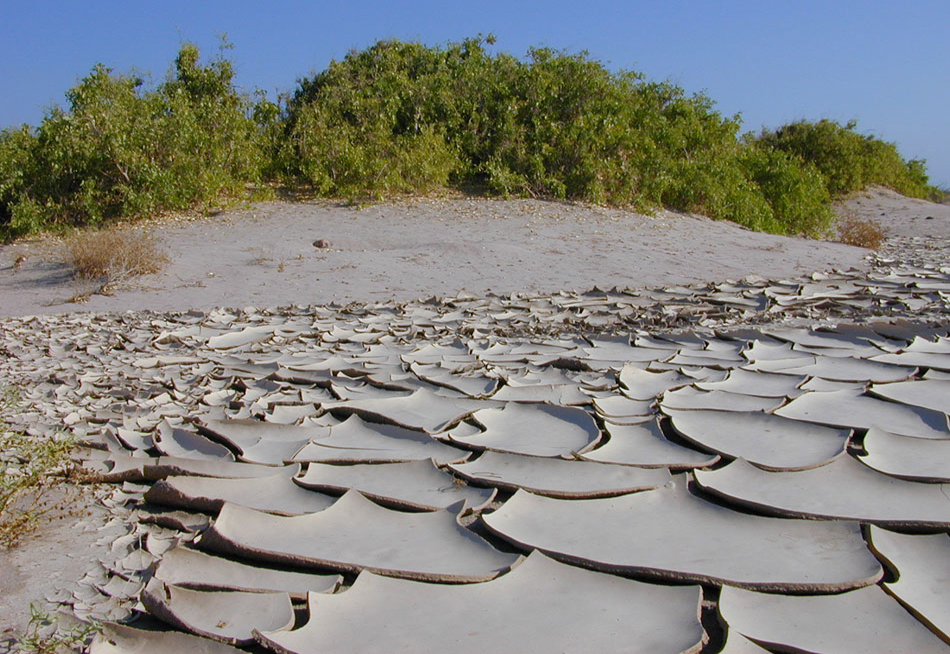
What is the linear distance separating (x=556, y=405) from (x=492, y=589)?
1.08 m

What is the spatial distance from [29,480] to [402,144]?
26.8 feet

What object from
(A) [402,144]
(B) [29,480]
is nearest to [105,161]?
(A) [402,144]

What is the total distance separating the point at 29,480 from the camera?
185cm

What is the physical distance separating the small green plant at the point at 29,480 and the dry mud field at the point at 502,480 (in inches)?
2.1

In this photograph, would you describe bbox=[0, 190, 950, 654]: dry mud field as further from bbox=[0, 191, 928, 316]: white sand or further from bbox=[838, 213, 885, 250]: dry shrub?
bbox=[838, 213, 885, 250]: dry shrub

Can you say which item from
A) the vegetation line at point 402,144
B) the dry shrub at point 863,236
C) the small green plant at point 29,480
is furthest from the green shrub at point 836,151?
the small green plant at point 29,480

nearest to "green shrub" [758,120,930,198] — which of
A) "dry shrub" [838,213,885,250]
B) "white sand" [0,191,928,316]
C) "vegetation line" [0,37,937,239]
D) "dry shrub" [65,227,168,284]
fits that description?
"vegetation line" [0,37,937,239]

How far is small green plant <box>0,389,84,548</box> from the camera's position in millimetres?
1745

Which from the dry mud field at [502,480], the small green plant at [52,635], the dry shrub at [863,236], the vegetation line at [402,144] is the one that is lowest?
the small green plant at [52,635]

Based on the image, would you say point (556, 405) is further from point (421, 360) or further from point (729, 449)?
point (421, 360)

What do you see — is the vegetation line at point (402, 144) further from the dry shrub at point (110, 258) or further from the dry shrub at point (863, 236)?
the dry shrub at point (110, 258)

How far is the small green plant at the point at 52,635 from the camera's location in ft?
4.27

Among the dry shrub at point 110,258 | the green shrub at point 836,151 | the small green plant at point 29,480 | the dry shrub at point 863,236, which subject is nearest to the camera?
the small green plant at point 29,480

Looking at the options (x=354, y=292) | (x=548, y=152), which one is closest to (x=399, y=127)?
(x=548, y=152)
